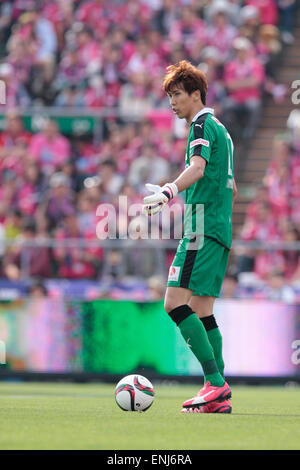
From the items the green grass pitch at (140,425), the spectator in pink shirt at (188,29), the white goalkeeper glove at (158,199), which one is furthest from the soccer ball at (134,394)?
the spectator in pink shirt at (188,29)

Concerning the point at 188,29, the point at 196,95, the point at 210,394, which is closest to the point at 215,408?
the point at 210,394

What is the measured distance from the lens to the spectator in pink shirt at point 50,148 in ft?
57.0

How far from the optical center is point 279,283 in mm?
13875

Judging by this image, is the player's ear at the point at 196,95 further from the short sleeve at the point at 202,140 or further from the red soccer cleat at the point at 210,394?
the red soccer cleat at the point at 210,394

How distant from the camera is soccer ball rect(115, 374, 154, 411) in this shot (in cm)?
795

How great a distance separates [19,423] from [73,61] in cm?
1294

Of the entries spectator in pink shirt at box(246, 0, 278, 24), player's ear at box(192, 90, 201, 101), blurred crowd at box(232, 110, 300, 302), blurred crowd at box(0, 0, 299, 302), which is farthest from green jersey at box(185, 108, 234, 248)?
spectator in pink shirt at box(246, 0, 278, 24)

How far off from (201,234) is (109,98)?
1109cm

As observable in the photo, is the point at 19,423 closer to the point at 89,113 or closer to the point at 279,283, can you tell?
the point at 279,283

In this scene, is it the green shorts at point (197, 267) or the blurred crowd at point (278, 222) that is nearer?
the green shorts at point (197, 267)

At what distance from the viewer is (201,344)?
25.4 ft

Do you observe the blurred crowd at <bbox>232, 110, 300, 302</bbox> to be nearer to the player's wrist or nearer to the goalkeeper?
the goalkeeper

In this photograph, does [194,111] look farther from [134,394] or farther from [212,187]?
[134,394]

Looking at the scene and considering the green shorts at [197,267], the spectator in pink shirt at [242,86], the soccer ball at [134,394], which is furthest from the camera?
the spectator in pink shirt at [242,86]
